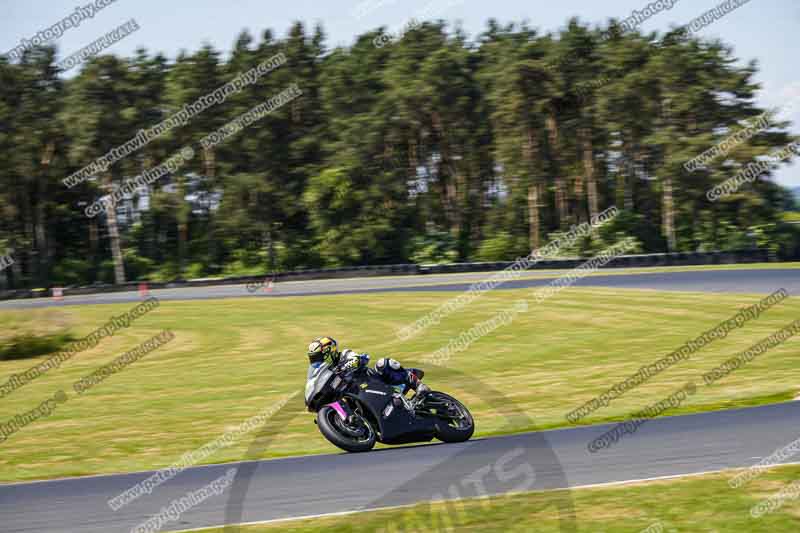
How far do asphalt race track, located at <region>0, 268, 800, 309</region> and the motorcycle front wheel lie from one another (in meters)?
20.9

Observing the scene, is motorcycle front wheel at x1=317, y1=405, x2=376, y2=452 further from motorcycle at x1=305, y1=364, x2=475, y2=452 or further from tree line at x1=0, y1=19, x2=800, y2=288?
tree line at x1=0, y1=19, x2=800, y2=288

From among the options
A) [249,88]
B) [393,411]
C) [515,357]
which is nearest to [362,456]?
[393,411]

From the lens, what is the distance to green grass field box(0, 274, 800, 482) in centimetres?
1271

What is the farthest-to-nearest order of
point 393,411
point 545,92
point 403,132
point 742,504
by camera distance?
1. point 403,132
2. point 545,92
3. point 393,411
4. point 742,504

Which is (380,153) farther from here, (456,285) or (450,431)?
(450,431)

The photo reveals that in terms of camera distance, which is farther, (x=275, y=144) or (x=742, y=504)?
(x=275, y=144)

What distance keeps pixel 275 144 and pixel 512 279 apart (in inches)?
1086

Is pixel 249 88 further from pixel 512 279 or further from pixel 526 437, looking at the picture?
pixel 526 437

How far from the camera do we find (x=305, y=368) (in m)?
18.8

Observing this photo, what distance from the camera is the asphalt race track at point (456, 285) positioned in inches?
1193

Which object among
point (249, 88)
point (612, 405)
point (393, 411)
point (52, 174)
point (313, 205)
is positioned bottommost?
point (612, 405)

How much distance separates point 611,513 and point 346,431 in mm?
3453

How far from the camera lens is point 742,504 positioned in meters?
7.75

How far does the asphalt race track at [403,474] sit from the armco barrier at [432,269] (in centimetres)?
2753
